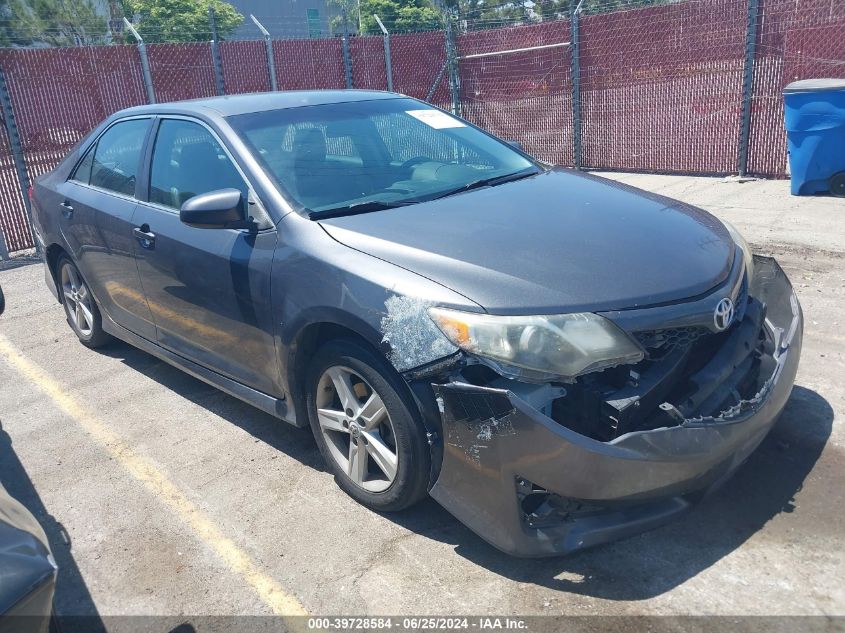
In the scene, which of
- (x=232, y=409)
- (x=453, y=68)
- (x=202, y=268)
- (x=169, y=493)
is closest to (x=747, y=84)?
(x=453, y=68)

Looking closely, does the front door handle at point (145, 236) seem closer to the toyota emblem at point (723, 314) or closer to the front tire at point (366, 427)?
the front tire at point (366, 427)

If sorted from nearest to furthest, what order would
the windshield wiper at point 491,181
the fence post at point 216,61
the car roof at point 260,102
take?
the windshield wiper at point 491,181
the car roof at point 260,102
the fence post at point 216,61

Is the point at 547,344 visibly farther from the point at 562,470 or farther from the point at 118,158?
the point at 118,158

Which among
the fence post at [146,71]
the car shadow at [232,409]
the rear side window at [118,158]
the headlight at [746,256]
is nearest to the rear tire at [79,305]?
the car shadow at [232,409]

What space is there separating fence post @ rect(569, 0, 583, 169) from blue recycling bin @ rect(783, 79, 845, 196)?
11.7 feet

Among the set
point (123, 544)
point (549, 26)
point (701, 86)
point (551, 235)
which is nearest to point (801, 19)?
point (701, 86)

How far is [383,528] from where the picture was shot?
10.3 feet

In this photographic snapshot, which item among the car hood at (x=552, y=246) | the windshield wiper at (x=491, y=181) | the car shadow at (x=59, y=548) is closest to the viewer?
the car hood at (x=552, y=246)

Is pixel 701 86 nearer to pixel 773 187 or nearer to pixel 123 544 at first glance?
pixel 773 187

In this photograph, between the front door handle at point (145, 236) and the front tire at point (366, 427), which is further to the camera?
the front door handle at point (145, 236)

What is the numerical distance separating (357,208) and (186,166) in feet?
3.97

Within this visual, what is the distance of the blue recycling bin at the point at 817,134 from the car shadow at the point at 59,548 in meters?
7.97

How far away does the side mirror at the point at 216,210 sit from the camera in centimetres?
332

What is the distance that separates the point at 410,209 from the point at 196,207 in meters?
0.97
